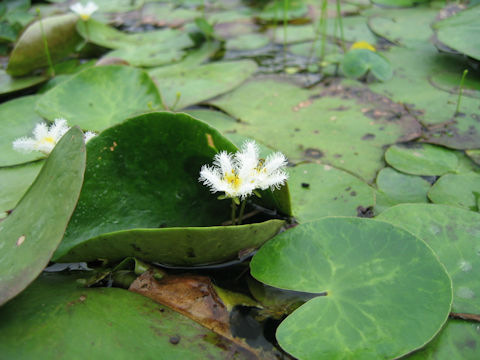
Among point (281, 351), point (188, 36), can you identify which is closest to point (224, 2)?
point (188, 36)

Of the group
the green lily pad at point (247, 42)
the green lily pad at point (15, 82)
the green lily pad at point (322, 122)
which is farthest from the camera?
the green lily pad at point (247, 42)

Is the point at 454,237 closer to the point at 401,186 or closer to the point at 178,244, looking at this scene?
the point at 401,186

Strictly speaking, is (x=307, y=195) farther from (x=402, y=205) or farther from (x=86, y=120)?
(x=86, y=120)

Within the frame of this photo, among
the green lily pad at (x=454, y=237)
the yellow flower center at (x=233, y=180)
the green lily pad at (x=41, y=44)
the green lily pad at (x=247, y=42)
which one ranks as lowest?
the green lily pad at (x=454, y=237)

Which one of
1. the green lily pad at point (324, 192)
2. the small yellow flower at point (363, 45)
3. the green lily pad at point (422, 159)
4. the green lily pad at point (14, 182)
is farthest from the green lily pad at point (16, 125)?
the small yellow flower at point (363, 45)

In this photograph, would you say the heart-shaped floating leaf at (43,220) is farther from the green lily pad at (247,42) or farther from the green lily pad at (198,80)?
the green lily pad at (247,42)

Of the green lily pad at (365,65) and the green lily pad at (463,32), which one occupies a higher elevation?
the green lily pad at (463,32)
